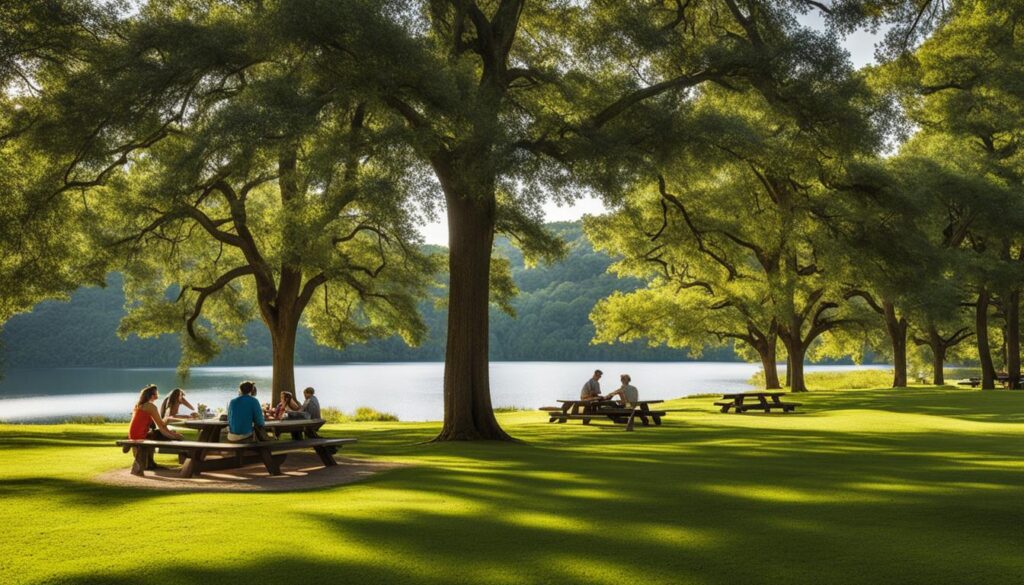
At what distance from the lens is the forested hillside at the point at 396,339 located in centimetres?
10719

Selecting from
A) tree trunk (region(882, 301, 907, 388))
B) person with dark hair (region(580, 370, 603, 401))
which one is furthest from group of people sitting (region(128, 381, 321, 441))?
tree trunk (region(882, 301, 907, 388))

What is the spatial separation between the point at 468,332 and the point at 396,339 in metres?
128

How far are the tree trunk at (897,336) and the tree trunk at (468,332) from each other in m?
26.2

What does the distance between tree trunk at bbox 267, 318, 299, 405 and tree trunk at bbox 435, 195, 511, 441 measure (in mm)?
10635

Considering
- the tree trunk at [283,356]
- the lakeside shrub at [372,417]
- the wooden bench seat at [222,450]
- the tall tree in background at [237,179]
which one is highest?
the tall tree in background at [237,179]

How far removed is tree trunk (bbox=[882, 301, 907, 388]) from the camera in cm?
3775

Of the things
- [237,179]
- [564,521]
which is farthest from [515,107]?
[564,521]

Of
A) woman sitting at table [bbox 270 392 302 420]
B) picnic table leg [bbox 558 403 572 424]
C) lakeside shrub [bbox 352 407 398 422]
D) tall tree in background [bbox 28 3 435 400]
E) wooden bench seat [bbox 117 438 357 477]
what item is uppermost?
tall tree in background [bbox 28 3 435 400]

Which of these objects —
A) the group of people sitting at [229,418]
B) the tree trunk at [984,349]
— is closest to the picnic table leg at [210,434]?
the group of people sitting at [229,418]

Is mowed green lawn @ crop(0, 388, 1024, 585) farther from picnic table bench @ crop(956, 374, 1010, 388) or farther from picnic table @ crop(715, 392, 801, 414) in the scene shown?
picnic table bench @ crop(956, 374, 1010, 388)

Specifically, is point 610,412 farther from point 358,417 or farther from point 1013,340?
point 1013,340

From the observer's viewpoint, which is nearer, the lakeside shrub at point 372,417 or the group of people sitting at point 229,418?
the group of people sitting at point 229,418

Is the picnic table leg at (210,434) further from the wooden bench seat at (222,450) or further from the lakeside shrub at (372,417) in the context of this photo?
the lakeside shrub at (372,417)

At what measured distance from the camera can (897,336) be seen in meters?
38.3
